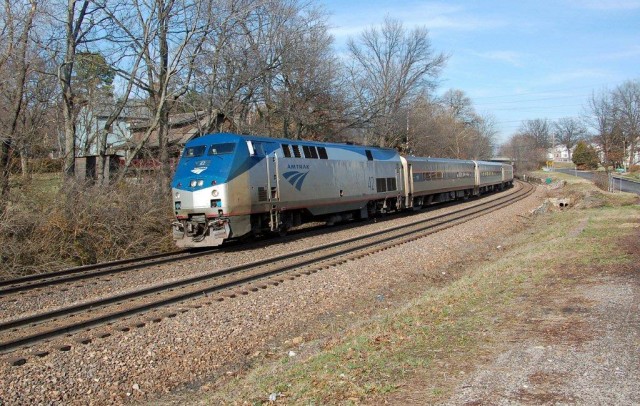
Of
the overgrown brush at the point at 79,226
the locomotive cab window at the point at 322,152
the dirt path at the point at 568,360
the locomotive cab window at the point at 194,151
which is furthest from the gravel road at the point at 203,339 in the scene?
the locomotive cab window at the point at 322,152

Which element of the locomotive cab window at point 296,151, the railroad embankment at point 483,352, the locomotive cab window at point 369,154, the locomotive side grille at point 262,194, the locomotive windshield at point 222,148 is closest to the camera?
the railroad embankment at point 483,352

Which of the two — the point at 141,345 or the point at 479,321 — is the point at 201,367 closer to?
the point at 141,345

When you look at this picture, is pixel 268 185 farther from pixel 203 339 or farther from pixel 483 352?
pixel 483 352

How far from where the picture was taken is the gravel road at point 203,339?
601cm

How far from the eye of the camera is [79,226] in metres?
14.7

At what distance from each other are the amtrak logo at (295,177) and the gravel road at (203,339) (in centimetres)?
429

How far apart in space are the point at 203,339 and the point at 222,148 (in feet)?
27.2

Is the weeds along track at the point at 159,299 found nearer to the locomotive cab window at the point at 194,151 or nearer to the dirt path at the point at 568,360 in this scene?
the locomotive cab window at the point at 194,151

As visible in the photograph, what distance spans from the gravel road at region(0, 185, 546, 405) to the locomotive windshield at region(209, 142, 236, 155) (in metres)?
3.19

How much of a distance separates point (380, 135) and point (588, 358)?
132 ft

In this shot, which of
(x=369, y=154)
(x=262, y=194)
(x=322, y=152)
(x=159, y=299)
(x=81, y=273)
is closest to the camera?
(x=159, y=299)

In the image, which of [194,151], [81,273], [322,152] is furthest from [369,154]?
[81,273]

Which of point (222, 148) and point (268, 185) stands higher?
point (222, 148)

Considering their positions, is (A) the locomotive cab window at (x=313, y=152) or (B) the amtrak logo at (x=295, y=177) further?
(A) the locomotive cab window at (x=313, y=152)
